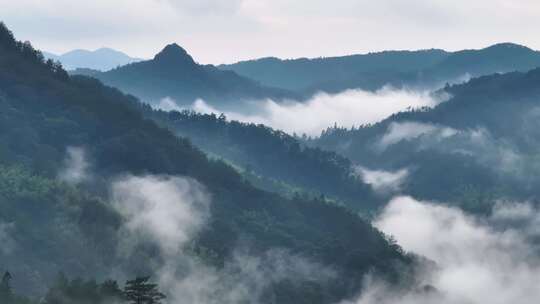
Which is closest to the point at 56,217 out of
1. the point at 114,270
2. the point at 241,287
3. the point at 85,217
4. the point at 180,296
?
the point at 85,217

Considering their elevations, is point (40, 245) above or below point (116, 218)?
below

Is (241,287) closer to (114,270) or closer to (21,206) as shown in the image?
(114,270)

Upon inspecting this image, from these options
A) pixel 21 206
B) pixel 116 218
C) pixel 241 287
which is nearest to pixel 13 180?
pixel 21 206

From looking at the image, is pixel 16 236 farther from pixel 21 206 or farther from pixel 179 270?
pixel 179 270

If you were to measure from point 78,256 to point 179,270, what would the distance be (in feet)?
81.8

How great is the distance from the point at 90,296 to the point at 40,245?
209 ft

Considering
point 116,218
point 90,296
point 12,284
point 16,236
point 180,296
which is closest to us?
point 90,296

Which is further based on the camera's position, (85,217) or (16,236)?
(85,217)

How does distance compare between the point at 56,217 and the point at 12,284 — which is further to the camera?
the point at 56,217

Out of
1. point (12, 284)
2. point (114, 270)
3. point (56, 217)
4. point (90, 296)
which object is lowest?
point (90, 296)

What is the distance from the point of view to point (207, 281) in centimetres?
19338

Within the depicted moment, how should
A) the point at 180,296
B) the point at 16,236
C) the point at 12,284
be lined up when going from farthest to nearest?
the point at 180,296
the point at 16,236
the point at 12,284

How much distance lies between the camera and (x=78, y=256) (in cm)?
17525

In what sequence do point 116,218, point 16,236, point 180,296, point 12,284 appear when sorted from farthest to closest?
point 116,218 < point 180,296 < point 16,236 < point 12,284
